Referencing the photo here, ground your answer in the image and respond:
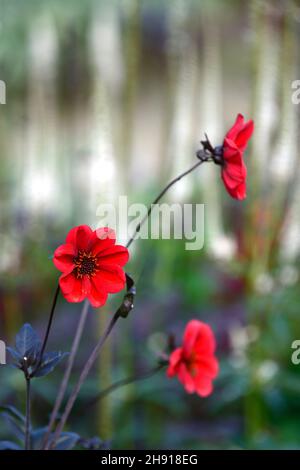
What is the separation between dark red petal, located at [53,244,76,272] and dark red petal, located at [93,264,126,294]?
0.02 metres

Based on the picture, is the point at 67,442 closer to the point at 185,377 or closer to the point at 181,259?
the point at 185,377

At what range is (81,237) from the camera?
564mm

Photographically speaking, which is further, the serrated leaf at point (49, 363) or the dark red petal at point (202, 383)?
the dark red petal at point (202, 383)

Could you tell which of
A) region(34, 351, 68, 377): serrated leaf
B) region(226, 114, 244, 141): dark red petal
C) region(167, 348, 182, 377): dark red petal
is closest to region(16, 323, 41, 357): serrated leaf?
region(34, 351, 68, 377): serrated leaf

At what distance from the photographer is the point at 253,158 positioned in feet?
3.81

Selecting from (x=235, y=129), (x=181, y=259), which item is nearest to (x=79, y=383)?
(x=235, y=129)

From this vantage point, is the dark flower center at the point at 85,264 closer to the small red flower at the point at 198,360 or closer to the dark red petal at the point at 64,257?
the dark red petal at the point at 64,257

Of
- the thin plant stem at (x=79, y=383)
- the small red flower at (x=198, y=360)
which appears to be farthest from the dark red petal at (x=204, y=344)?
the thin plant stem at (x=79, y=383)

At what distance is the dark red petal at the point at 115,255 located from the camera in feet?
1.83

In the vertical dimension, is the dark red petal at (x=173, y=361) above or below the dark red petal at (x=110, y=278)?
below

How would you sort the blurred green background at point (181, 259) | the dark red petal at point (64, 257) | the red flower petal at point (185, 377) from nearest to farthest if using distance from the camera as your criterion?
1. the dark red petal at point (64, 257)
2. the red flower petal at point (185, 377)
3. the blurred green background at point (181, 259)

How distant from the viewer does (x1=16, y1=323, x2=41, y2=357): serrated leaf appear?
556 millimetres
